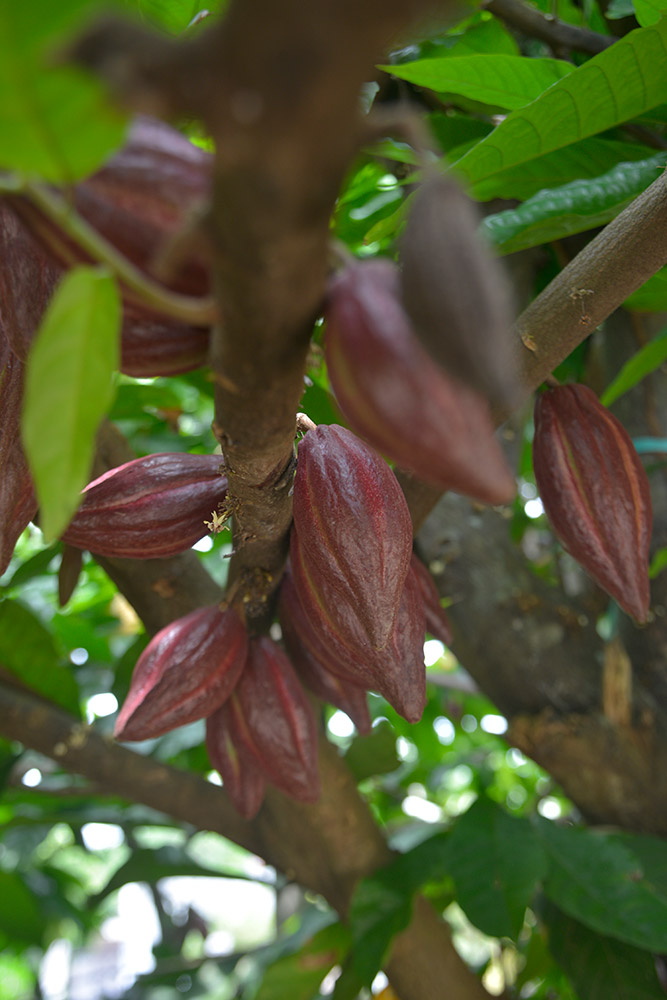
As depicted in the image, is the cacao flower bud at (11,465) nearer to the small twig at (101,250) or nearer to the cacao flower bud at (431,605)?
the small twig at (101,250)

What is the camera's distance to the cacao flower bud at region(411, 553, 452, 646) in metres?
0.70

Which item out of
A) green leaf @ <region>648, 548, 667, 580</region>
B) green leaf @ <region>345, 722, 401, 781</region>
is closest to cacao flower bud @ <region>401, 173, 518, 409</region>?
green leaf @ <region>648, 548, 667, 580</region>

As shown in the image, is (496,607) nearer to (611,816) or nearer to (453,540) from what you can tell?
(453,540)

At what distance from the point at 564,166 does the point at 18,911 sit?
1.37 meters

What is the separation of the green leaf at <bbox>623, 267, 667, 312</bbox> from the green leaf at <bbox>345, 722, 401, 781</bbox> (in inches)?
25.2

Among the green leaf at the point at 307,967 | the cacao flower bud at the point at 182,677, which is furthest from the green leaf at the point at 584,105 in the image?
the green leaf at the point at 307,967

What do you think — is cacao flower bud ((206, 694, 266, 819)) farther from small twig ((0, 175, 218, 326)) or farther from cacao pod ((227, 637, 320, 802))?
small twig ((0, 175, 218, 326))

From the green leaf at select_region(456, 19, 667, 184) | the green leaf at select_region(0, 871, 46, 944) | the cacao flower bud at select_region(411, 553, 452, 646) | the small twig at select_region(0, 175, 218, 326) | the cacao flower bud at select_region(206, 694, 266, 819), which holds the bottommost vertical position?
the green leaf at select_region(0, 871, 46, 944)

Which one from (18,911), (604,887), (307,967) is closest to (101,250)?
(604,887)

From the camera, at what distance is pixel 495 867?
85 cm

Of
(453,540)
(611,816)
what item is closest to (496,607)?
(453,540)

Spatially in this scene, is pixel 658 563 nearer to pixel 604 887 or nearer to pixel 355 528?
pixel 604 887

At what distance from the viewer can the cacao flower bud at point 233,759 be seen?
0.70 meters

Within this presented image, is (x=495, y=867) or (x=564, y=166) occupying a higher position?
(x=564, y=166)
